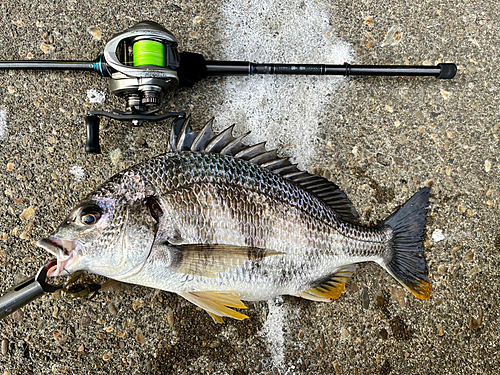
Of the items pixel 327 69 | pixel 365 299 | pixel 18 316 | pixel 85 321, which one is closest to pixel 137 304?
pixel 85 321

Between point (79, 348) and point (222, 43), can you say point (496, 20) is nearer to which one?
point (222, 43)

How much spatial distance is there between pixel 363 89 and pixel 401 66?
0.26m

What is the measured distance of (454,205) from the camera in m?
2.21

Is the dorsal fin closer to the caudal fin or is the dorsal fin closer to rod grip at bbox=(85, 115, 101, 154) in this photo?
the caudal fin

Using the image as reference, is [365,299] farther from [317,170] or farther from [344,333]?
[317,170]

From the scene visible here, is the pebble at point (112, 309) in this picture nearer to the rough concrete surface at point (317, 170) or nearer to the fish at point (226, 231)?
the rough concrete surface at point (317, 170)

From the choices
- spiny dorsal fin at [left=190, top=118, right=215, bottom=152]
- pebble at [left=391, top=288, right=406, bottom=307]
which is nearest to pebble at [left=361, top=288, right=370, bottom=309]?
pebble at [left=391, top=288, right=406, bottom=307]

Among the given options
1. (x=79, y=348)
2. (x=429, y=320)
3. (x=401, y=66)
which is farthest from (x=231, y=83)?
(x=429, y=320)

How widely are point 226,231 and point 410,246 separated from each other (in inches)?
44.3

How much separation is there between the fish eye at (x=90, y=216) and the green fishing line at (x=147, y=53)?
31.0 inches

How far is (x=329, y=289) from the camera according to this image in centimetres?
192

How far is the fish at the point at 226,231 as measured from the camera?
1.56 m

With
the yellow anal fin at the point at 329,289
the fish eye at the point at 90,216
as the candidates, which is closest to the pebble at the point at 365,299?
the yellow anal fin at the point at 329,289

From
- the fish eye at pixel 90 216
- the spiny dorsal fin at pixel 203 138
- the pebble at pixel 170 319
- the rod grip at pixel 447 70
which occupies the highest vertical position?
the rod grip at pixel 447 70
